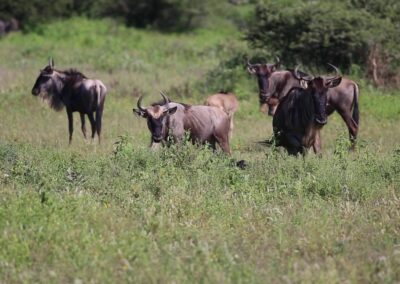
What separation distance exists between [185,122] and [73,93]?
409 cm

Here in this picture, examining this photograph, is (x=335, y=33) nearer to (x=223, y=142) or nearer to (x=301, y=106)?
(x=223, y=142)

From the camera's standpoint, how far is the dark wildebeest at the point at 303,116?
400 inches

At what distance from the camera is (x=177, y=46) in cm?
2928

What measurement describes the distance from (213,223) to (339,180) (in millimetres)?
2085

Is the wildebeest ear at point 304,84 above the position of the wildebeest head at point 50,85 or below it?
above

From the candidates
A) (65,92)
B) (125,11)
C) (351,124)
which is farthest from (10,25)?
(351,124)

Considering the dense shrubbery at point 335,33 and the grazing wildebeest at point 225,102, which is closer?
the grazing wildebeest at point 225,102

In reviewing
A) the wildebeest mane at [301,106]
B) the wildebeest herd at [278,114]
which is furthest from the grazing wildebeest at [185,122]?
the wildebeest mane at [301,106]

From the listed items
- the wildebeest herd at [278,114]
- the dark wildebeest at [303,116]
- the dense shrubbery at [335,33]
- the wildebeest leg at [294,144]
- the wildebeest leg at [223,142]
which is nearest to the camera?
the dark wildebeest at [303,116]

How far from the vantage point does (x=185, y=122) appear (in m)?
11.0

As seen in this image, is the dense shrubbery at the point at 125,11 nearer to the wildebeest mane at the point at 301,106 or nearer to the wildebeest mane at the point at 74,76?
the wildebeest mane at the point at 74,76

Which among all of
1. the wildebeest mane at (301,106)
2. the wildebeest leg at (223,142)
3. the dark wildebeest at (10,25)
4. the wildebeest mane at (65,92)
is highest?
the wildebeest mane at (301,106)

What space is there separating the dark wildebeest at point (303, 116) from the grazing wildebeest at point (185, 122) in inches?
33.2

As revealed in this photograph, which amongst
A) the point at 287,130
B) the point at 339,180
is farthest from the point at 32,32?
the point at 339,180
